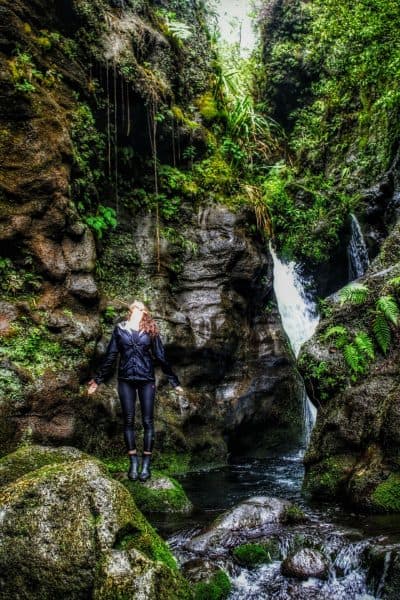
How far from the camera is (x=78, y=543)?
3475 millimetres

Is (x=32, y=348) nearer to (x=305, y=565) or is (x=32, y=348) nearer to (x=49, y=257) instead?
(x=49, y=257)

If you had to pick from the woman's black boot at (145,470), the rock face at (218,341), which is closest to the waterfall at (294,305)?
the rock face at (218,341)

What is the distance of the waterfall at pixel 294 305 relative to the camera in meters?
13.4

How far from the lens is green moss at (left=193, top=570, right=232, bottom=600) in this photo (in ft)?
13.4

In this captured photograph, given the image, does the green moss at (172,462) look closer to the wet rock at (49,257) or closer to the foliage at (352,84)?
the wet rock at (49,257)

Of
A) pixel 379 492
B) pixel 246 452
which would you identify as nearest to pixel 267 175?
pixel 246 452

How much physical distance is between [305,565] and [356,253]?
34.0 ft

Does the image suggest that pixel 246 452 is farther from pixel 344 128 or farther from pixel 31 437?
pixel 344 128

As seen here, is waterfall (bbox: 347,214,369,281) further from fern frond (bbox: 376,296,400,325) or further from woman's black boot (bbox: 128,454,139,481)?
woman's black boot (bbox: 128,454,139,481)

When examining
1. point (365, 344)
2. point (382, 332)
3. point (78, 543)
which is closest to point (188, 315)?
point (365, 344)

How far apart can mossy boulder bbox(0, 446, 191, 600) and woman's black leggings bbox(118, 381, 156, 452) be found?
248cm

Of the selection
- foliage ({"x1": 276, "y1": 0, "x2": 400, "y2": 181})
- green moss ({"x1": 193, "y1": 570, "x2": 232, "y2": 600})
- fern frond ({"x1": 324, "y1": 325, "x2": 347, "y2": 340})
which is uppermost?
foliage ({"x1": 276, "y1": 0, "x2": 400, "y2": 181})

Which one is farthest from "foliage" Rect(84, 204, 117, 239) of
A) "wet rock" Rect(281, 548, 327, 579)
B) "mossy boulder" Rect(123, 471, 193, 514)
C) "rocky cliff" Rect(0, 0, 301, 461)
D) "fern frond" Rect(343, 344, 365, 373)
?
"wet rock" Rect(281, 548, 327, 579)

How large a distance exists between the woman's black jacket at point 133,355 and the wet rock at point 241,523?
1.94 meters
